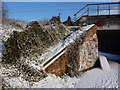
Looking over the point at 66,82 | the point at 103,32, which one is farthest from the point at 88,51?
the point at 103,32

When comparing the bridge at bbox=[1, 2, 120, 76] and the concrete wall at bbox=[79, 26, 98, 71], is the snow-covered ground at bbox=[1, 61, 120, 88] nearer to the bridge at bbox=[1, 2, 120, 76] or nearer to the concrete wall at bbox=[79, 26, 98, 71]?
the bridge at bbox=[1, 2, 120, 76]

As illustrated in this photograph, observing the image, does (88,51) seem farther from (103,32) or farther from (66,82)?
(103,32)

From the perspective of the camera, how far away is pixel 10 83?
426 centimetres

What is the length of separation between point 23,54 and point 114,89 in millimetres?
4218

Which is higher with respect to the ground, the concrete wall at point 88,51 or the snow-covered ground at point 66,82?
the concrete wall at point 88,51

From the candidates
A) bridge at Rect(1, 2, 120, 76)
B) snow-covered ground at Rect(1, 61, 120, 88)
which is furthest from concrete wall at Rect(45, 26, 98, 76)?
snow-covered ground at Rect(1, 61, 120, 88)

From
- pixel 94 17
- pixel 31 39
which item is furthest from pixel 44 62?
pixel 94 17

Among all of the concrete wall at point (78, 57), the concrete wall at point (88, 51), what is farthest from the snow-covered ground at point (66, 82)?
the concrete wall at point (88, 51)

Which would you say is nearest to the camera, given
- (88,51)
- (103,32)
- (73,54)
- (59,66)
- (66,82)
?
(66,82)

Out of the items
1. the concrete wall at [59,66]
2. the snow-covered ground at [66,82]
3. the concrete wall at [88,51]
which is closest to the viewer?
the snow-covered ground at [66,82]

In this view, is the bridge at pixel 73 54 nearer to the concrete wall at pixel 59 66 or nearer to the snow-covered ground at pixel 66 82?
the concrete wall at pixel 59 66

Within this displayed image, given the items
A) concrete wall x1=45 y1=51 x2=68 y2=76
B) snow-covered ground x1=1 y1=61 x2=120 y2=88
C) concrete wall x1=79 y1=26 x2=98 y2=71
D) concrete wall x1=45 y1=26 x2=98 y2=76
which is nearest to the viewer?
snow-covered ground x1=1 y1=61 x2=120 y2=88

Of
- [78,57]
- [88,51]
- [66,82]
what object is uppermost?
[88,51]

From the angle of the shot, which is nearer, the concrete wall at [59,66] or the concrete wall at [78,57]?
the concrete wall at [59,66]
